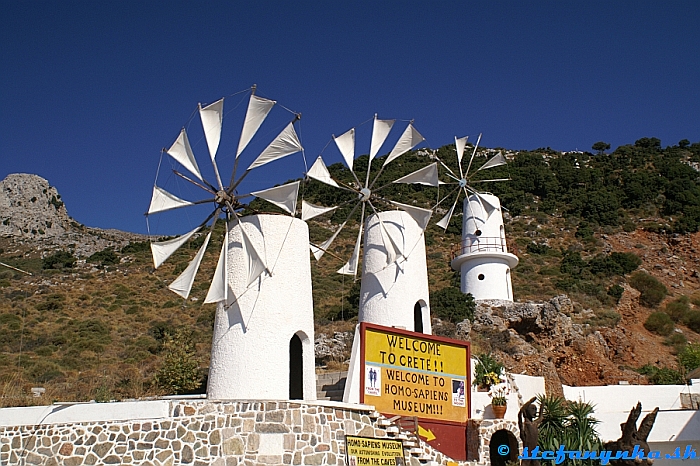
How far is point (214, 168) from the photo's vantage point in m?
15.1

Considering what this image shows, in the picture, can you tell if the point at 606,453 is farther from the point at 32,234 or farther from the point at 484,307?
the point at 32,234

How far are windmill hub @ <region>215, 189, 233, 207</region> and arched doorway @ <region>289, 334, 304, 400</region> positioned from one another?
11.2 feet

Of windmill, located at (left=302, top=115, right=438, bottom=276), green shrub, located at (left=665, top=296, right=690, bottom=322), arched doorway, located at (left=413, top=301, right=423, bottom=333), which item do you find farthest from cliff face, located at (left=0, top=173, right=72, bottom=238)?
green shrub, located at (left=665, top=296, right=690, bottom=322)

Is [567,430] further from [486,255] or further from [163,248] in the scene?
[486,255]

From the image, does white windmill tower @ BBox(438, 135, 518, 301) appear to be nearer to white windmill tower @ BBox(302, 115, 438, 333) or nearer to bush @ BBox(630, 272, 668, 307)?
white windmill tower @ BBox(302, 115, 438, 333)

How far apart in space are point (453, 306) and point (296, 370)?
44.1 feet

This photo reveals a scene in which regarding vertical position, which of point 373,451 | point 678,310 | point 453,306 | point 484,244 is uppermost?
point 484,244

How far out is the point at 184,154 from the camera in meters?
15.1

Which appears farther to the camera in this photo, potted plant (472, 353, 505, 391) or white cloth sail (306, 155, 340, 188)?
white cloth sail (306, 155, 340, 188)

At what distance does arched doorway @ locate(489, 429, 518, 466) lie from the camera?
16.3 m

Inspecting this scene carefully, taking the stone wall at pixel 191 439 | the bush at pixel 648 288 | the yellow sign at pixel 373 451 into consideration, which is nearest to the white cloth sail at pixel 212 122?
the stone wall at pixel 191 439

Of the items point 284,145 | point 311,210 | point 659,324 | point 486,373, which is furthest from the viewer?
point 659,324

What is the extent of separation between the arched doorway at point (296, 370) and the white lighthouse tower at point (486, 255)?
47.6ft

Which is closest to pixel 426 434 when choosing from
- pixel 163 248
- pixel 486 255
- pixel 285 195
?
pixel 285 195
